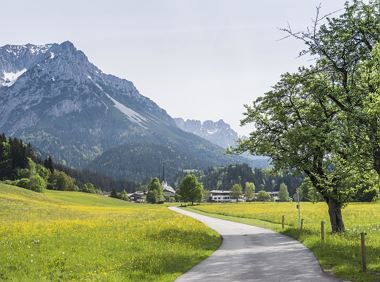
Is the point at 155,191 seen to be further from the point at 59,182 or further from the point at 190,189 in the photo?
the point at 190,189

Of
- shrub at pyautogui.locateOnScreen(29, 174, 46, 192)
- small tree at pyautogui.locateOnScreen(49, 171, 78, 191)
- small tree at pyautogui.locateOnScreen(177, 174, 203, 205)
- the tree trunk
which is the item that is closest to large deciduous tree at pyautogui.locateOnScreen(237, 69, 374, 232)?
the tree trunk

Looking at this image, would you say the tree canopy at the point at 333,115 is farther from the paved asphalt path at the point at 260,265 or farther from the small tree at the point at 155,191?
the small tree at the point at 155,191

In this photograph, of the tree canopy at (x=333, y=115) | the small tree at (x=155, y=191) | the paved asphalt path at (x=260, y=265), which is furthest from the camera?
the small tree at (x=155, y=191)

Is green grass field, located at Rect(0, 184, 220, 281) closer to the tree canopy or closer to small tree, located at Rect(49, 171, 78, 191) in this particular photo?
the tree canopy

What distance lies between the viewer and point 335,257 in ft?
68.9

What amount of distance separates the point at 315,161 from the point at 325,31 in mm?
10245

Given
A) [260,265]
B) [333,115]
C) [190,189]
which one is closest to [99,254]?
[260,265]

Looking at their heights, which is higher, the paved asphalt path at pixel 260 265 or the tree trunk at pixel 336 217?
the tree trunk at pixel 336 217

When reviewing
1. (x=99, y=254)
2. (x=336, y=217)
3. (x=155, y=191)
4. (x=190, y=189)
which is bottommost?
(x=99, y=254)

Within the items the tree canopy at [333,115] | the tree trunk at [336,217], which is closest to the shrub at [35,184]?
the tree canopy at [333,115]

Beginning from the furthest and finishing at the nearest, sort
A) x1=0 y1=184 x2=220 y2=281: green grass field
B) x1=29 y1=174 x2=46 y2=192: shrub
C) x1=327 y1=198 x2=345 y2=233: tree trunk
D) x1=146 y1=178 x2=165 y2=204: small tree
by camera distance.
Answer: x1=146 y1=178 x2=165 y2=204: small tree
x1=29 y1=174 x2=46 y2=192: shrub
x1=327 y1=198 x2=345 y2=233: tree trunk
x1=0 y1=184 x2=220 y2=281: green grass field

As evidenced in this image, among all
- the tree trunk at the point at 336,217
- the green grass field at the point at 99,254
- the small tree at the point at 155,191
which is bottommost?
Answer: the green grass field at the point at 99,254

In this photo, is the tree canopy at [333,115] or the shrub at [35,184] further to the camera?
the shrub at [35,184]

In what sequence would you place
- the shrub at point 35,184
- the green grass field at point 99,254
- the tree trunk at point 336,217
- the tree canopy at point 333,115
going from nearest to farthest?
the green grass field at point 99,254
the tree canopy at point 333,115
the tree trunk at point 336,217
the shrub at point 35,184
